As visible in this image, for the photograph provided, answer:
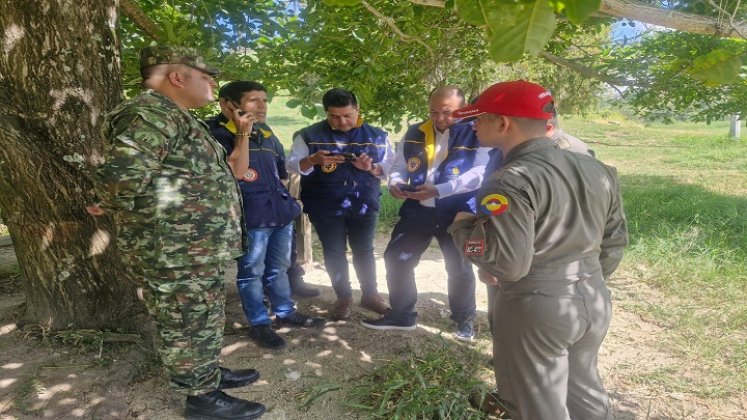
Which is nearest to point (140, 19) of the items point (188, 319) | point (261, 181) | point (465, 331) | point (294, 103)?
point (294, 103)

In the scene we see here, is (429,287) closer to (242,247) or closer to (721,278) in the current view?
(242,247)

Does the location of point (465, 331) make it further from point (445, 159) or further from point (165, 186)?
point (165, 186)

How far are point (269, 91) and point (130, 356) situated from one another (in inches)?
83.0

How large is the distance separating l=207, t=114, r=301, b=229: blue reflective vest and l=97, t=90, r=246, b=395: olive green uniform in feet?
1.90

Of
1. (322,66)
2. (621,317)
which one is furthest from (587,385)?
(322,66)

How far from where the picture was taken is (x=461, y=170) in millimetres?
3250

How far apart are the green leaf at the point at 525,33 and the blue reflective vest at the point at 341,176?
7.63ft

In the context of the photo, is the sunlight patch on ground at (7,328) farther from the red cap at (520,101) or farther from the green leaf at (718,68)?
the green leaf at (718,68)

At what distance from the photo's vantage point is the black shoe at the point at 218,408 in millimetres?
2523

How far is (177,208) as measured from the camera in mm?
2232

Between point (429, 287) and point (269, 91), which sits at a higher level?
point (269, 91)

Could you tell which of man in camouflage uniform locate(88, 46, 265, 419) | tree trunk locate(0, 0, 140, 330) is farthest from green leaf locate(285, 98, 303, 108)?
tree trunk locate(0, 0, 140, 330)

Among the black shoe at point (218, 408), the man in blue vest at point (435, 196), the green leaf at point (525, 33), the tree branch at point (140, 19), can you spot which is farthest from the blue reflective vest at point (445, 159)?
the green leaf at point (525, 33)

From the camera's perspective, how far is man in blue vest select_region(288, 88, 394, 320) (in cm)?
341
